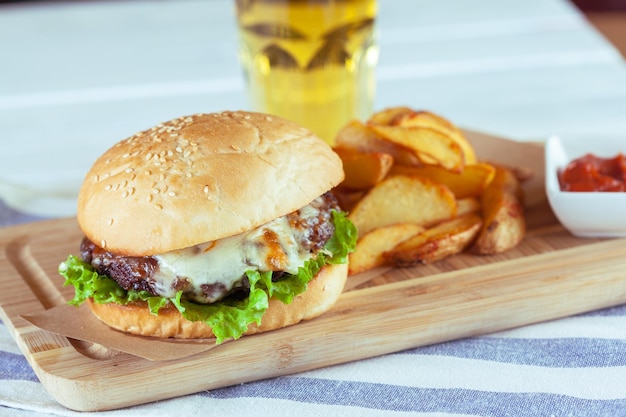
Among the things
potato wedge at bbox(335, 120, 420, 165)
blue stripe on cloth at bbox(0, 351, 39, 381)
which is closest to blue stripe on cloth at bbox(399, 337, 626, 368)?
potato wedge at bbox(335, 120, 420, 165)

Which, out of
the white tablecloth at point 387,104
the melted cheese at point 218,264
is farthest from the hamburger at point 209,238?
the white tablecloth at point 387,104

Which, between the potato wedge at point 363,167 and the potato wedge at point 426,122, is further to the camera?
the potato wedge at point 426,122

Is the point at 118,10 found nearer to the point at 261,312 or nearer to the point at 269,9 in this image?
the point at 269,9

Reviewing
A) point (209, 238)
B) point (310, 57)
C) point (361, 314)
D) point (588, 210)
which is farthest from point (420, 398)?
point (310, 57)

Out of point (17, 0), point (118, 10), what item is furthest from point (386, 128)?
point (17, 0)

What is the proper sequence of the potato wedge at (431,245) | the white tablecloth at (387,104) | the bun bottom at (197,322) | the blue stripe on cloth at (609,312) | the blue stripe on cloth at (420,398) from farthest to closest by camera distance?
the potato wedge at (431,245)
the blue stripe on cloth at (609,312)
the bun bottom at (197,322)
the white tablecloth at (387,104)
the blue stripe on cloth at (420,398)

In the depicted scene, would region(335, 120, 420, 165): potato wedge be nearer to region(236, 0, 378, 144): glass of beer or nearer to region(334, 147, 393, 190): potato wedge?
region(334, 147, 393, 190): potato wedge

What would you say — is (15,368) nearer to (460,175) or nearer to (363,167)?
(363,167)

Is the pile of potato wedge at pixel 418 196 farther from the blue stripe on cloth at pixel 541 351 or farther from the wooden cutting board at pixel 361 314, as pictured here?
the blue stripe on cloth at pixel 541 351
